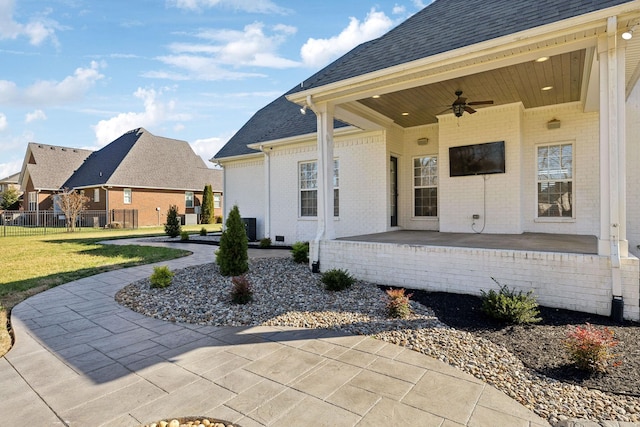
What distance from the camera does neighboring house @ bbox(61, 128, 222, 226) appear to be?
23266mm

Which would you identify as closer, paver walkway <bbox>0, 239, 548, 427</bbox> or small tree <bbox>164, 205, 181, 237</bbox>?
paver walkway <bbox>0, 239, 548, 427</bbox>

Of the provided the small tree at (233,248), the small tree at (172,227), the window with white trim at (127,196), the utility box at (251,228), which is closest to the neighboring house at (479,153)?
the utility box at (251,228)

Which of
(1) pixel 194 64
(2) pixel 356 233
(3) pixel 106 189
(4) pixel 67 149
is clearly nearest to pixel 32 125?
(4) pixel 67 149

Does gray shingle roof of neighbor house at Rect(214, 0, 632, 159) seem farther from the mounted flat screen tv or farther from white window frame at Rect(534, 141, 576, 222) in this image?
white window frame at Rect(534, 141, 576, 222)

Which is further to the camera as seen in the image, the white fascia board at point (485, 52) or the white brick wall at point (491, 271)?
the white brick wall at point (491, 271)

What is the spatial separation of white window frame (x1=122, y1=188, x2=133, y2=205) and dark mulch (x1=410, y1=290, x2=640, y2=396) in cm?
2389

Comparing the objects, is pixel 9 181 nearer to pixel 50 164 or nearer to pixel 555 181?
pixel 50 164

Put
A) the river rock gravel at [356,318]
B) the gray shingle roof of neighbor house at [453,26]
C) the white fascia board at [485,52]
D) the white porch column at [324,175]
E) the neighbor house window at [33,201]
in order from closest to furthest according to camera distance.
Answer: the river rock gravel at [356,318], the white fascia board at [485,52], the gray shingle roof of neighbor house at [453,26], the white porch column at [324,175], the neighbor house window at [33,201]

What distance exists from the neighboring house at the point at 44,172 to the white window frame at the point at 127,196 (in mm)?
7155

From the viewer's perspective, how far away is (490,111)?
7.79 metres

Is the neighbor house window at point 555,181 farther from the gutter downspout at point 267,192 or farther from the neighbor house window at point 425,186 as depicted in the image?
the gutter downspout at point 267,192

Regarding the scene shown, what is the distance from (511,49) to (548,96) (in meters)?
3.23

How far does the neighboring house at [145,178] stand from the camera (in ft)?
76.3

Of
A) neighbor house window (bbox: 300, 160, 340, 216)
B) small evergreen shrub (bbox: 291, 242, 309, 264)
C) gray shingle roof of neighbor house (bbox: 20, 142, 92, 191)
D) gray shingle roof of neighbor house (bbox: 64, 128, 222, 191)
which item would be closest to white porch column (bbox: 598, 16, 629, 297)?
small evergreen shrub (bbox: 291, 242, 309, 264)
